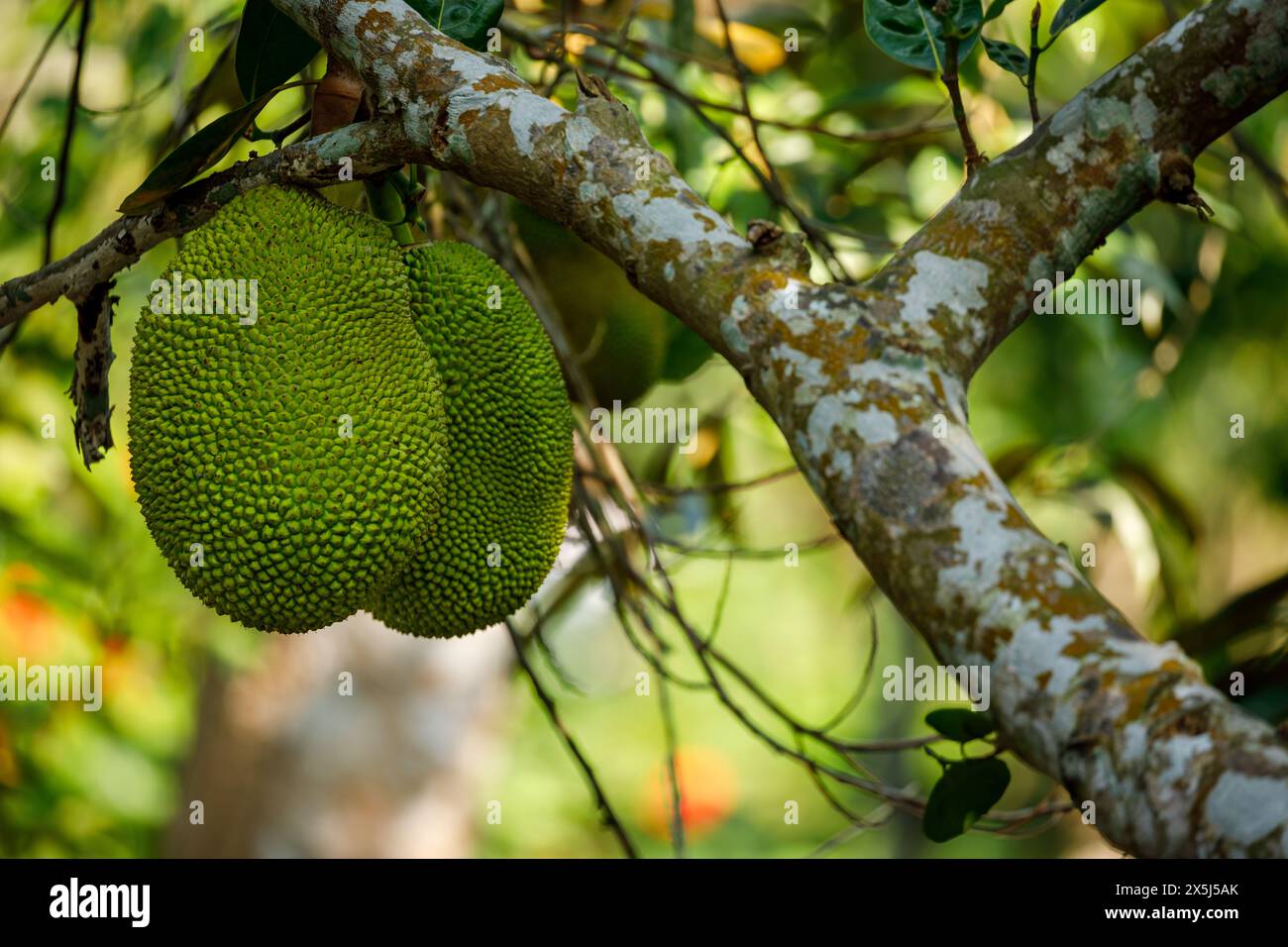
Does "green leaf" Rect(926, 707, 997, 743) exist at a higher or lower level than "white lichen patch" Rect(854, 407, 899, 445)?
lower

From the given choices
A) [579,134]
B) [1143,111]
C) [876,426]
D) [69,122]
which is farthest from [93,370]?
[1143,111]

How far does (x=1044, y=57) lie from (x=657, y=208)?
252 centimetres

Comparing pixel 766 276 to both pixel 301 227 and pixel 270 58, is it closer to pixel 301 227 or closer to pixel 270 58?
pixel 301 227

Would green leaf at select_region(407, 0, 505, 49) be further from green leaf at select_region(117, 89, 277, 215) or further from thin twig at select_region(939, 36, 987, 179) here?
thin twig at select_region(939, 36, 987, 179)

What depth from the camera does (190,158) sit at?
104cm

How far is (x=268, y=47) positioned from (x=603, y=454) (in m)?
0.74

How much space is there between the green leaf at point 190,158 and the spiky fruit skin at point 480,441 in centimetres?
19

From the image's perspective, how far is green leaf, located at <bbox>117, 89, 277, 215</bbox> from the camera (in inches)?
40.4

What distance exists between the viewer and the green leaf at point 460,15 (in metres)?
1.10

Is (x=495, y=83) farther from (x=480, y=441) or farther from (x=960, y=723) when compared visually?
(x=960, y=723)

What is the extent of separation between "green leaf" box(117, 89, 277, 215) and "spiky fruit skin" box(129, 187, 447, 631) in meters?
0.06

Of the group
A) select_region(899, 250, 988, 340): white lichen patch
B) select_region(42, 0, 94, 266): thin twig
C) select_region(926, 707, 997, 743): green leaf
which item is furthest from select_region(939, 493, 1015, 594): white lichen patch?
select_region(42, 0, 94, 266): thin twig

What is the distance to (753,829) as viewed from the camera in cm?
728

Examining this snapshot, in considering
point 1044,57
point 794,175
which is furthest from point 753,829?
point 794,175
